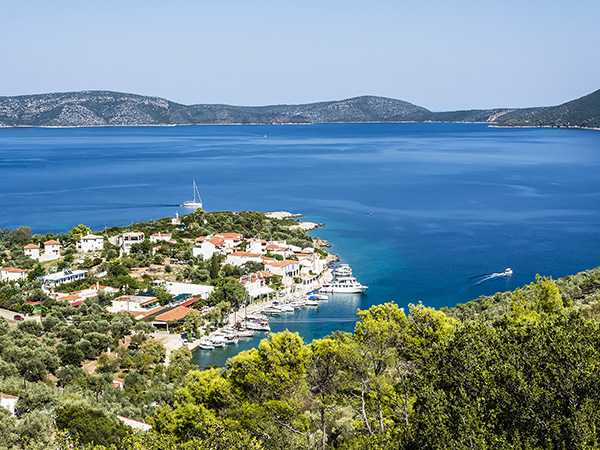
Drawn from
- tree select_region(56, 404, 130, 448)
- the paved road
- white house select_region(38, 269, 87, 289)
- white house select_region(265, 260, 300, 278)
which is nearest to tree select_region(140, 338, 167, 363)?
the paved road

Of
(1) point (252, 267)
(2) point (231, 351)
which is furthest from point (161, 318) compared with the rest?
(1) point (252, 267)

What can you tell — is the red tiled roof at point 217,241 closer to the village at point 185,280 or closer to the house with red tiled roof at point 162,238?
the village at point 185,280

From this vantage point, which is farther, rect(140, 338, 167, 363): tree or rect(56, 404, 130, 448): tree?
rect(140, 338, 167, 363): tree

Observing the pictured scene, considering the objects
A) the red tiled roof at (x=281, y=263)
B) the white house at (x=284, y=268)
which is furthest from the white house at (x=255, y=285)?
the red tiled roof at (x=281, y=263)

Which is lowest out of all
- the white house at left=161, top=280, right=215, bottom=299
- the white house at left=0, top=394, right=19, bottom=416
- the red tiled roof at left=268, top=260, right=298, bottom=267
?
the white house at left=161, top=280, right=215, bottom=299

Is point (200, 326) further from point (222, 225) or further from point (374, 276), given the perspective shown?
point (222, 225)

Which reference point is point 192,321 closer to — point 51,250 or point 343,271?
point 343,271

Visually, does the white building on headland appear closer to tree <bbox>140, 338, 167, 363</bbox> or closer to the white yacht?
tree <bbox>140, 338, 167, 363</bbox>
